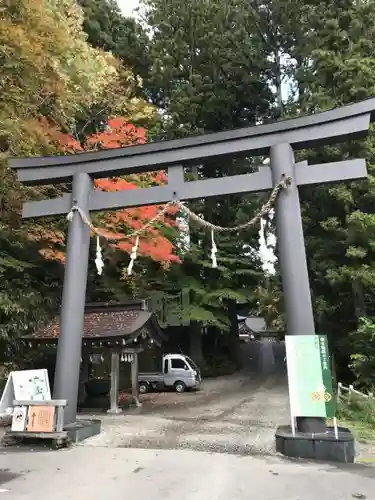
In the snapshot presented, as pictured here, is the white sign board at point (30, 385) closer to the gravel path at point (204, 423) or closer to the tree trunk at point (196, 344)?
the gravel path at point (204, 423)

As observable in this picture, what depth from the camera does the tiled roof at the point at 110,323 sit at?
39.0 feet

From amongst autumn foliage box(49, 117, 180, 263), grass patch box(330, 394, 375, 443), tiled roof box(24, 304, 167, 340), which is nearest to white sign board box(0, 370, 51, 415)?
tiled roof box(24, 304, 167, 340)

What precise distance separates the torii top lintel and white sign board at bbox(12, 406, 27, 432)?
14.8ft

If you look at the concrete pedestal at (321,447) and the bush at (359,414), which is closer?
the concrete pedestal at (321,447)

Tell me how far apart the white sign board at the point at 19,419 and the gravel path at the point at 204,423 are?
113 cm

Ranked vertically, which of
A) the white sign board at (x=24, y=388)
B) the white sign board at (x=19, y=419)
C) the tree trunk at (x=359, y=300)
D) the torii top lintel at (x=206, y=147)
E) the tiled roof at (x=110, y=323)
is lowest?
the white sign board at (x=19, y=419)

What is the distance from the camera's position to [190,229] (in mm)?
21188

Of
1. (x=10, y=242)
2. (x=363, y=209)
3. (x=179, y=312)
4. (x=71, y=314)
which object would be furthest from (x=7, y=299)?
(x=363, y=209)

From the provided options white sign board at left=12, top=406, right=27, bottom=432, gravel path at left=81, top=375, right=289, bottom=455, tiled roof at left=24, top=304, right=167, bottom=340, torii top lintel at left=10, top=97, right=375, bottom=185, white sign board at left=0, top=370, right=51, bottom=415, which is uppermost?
torii top lintel at left=10, top=97, right=375, bottom=185

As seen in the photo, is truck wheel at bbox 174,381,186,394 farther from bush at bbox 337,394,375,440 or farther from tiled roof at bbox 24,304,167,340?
bush at bbox 337,394,375,440

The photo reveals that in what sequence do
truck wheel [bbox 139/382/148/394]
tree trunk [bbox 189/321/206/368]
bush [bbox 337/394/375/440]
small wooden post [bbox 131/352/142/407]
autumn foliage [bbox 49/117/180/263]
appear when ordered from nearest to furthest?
bush [bbox 337/394/375/440]
small wooden post [bbox 131/352/142/407]
autumn foliage [bbox 49/117/180/263]
truck wheel [bbox 139/382/148/394]
tree trunk [bbox 189/321/206/368]

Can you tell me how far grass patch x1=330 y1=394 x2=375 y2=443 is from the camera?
27.9 feet

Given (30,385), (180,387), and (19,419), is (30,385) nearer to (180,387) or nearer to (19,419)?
(19,419)

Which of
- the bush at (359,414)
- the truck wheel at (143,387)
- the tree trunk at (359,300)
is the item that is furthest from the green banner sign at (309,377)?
the truck wheel at (143,387)
